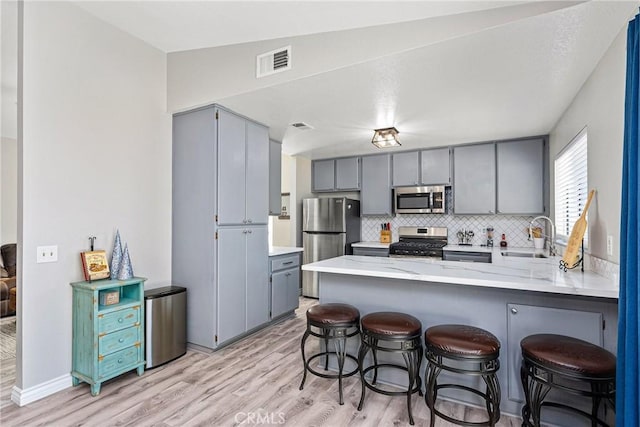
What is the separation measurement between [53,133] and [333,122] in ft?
8.23

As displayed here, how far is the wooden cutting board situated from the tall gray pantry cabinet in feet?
9.34

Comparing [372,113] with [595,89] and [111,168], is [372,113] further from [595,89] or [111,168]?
[111,168]

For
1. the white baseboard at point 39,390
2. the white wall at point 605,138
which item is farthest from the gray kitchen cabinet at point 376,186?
the white baseboard at point 39,390

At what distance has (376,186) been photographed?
5.14m

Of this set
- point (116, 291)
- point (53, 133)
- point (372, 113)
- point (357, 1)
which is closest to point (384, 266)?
point (372, 113)

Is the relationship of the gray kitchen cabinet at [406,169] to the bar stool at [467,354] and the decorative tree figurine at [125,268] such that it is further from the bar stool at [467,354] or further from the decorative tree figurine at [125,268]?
the decorative tree figurine at [125,268]

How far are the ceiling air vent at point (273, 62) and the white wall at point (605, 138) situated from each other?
2125 mm

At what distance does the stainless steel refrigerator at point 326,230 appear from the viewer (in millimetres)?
4973

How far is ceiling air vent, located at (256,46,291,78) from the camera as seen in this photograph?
248 cm

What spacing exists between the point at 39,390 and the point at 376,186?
4470 mm

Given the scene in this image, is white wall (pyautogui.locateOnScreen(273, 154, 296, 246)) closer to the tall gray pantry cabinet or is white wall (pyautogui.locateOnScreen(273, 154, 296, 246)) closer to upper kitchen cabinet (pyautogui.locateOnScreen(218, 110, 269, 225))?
upper kitchen cabinet (pyautogui.locateOnScreen(218, 110, 269, 225))

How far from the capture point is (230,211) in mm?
3189

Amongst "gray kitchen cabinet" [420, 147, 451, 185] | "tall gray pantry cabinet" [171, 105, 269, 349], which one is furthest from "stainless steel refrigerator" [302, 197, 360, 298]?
"tall gray pantry cabinet" [171, 105, 269, 349]

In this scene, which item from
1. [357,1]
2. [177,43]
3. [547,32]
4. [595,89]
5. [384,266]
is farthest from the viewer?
[177,43]
